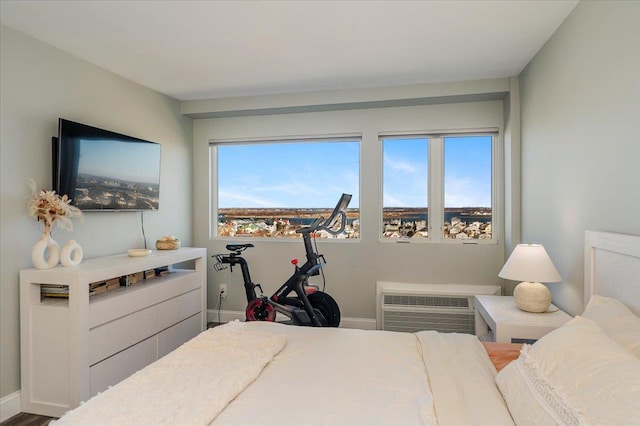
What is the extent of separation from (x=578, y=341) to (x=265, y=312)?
2680mm

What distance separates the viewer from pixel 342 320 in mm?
3916

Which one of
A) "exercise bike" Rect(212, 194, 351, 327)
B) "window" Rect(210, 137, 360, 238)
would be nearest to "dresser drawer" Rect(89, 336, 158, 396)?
"exercise bike" Rect(212, 194, 351, 327)

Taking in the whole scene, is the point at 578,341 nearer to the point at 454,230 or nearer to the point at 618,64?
the point at 618,64

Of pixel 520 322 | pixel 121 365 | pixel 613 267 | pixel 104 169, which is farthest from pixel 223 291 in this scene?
pixel 613 267

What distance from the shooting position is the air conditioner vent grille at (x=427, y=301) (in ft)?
11.4

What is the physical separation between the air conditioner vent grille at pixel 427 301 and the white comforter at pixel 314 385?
1549mm

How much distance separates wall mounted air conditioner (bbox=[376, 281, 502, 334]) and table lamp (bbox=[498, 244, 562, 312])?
1022mm

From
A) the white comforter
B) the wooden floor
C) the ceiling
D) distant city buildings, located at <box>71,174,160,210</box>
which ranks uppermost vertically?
the ceiling

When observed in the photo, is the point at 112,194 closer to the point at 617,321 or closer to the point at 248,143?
the point at 248,143

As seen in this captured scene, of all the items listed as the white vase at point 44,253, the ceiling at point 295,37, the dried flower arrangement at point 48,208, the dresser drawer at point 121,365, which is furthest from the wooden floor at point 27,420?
A: the ceiling at point 295,37

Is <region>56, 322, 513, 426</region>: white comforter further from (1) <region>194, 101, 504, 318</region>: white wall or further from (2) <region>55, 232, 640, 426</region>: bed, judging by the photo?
(1) <region>194, 101, 504, 318</region>: white wall

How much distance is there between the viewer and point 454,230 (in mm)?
3805

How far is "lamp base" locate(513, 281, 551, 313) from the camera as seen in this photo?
2.38 meters

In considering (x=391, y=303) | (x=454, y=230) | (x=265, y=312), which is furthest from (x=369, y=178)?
(x=265, y=312)
